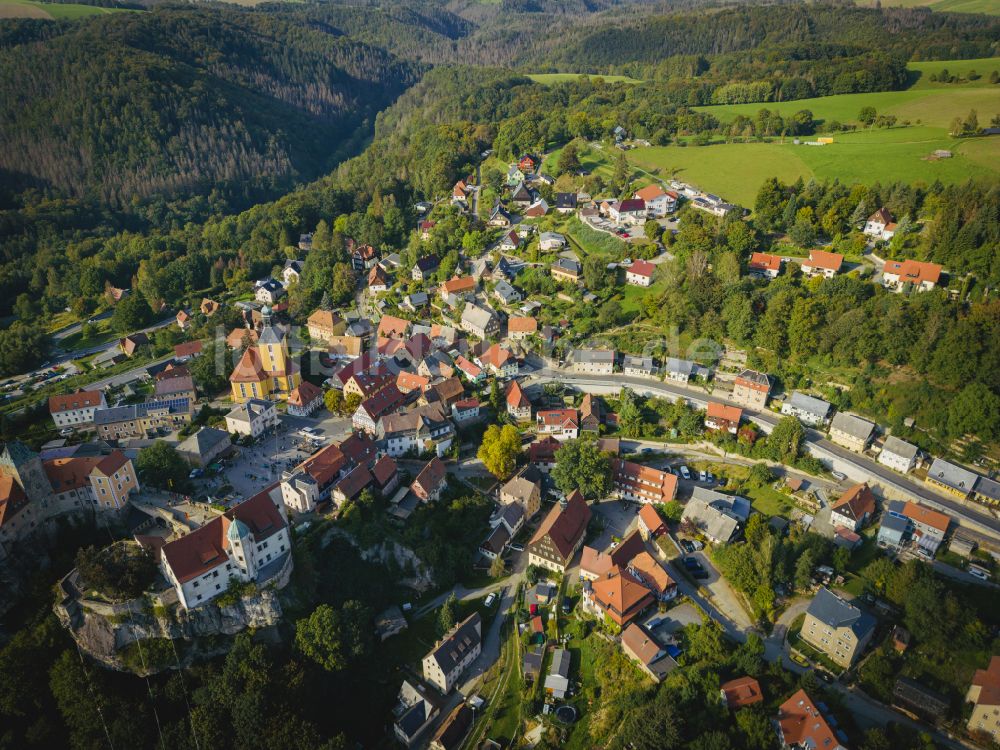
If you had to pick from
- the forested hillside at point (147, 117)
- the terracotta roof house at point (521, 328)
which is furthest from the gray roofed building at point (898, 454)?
the forested hillside at point (147, 117)

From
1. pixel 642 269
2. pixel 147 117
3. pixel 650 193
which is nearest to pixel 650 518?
pixel 642 269

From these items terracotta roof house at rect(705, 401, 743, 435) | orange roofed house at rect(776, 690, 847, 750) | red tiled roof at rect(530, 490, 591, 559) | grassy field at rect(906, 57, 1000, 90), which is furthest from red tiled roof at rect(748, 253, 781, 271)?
grassy field at rect(906, 57, 1000, 90)

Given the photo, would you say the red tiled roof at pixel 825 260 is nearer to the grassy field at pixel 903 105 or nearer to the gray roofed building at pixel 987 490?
the gray roofed building at pixel 987 490

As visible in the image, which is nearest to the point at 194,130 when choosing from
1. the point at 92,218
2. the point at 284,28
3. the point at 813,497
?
the point at 92,218

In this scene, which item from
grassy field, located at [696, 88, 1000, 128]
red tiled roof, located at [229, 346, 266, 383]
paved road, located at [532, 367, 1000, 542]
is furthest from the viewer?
grassy field, located at [696, 88, 1000, 128]

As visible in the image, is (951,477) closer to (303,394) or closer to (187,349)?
(303,394)

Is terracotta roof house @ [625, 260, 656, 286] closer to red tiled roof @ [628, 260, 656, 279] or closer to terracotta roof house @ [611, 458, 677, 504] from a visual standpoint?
red tiled roof @ [628, 260, 656, 279]
